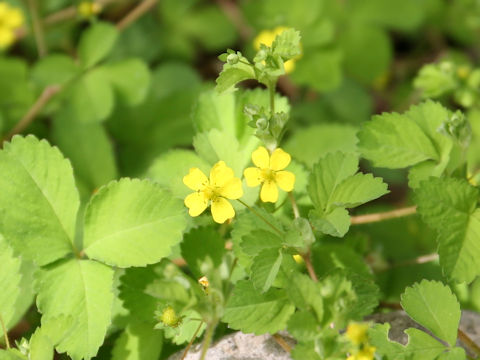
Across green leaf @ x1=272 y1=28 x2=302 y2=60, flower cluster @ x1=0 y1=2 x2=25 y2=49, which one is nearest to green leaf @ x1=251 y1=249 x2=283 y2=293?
green leaf @ x1=272 y1=28 x2=302 y2=60

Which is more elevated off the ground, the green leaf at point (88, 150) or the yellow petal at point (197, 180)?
the yellow petal at point (197, 180)

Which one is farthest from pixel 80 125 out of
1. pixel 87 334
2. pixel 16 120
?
pixel 87 334

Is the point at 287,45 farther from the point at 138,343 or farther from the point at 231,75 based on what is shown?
the point at 138,343

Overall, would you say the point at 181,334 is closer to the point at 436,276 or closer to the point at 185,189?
the point at 185,189

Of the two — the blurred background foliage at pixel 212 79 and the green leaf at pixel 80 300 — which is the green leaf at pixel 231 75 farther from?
the green leaf at pixel 80 300

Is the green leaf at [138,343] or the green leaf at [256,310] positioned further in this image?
the green leaf at [138,343]

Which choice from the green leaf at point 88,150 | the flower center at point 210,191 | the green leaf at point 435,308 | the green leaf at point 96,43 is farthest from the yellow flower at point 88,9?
the green leaf at point 435,308
